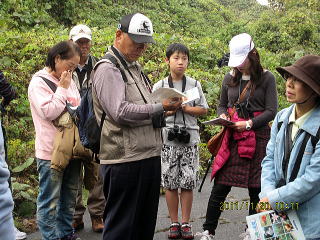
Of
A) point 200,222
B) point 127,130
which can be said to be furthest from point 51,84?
point 200,222

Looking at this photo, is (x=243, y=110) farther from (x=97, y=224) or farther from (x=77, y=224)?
(x=77, y=224)

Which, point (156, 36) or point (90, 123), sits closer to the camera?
point (90, 123)

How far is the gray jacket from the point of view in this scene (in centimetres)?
303

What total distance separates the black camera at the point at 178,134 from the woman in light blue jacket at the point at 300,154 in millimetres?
1563

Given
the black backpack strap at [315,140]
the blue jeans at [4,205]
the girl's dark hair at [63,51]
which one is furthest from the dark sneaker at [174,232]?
the blue jeans at [4,205]

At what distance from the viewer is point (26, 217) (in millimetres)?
5109

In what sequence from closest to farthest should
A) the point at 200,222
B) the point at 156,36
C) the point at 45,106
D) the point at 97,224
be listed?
the point at 45,106, the point at 97,224, the point at 200,222, the point at 156,36

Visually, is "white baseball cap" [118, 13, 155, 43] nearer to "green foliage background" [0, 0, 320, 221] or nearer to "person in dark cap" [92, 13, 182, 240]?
"person in dark cap" [92, 13, 182, 240]

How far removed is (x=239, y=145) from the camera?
416cm

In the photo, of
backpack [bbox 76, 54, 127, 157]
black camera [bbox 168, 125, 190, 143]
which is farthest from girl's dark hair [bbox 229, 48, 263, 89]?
backpack [bbox 76, 54, 127, 157]

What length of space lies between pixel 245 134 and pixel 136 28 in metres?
1.61

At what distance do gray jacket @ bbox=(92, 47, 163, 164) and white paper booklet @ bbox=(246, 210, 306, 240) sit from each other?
0.88 meters

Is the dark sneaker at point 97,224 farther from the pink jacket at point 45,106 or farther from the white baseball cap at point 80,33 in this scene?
the white baseball cap at point 80,33

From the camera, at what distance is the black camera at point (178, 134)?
4.59 metres
